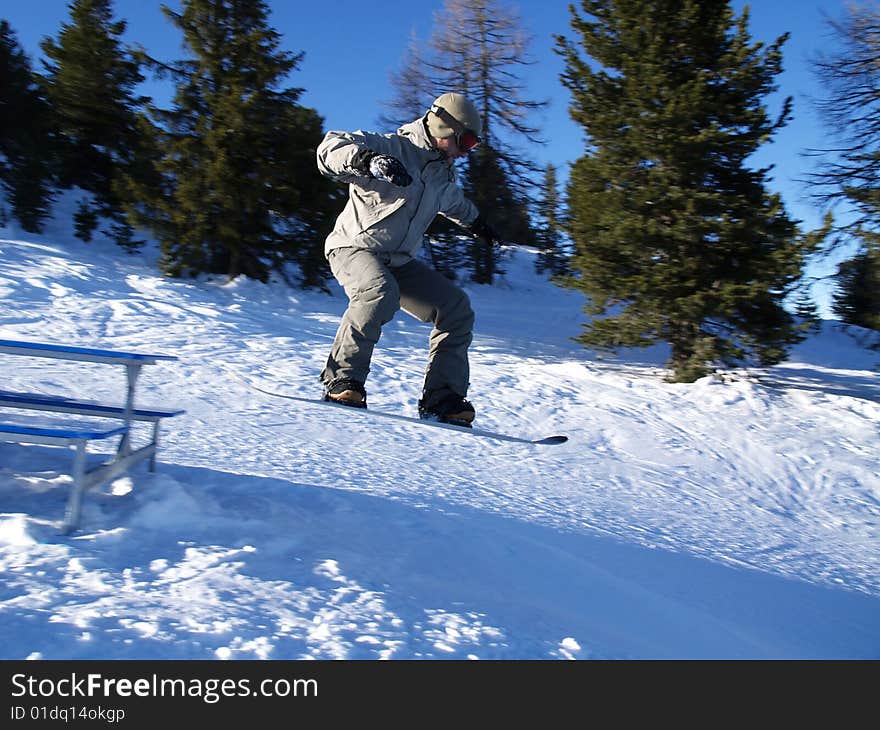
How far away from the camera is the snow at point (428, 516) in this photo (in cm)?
293

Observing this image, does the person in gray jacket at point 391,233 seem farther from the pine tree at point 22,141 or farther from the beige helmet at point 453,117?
the pine tree at point 22,141

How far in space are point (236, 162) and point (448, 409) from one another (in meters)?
10.2

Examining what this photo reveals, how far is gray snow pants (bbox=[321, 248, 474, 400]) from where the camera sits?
4.37 meters

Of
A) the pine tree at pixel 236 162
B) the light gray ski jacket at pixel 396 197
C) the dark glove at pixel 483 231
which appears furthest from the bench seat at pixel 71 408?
the pine tree at pixel 236 162

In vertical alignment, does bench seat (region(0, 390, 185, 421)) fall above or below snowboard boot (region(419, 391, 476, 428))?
below

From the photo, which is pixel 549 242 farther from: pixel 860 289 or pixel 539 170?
pixel 860 289

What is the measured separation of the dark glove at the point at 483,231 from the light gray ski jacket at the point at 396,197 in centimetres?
58

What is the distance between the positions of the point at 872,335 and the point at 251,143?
14.7 metres

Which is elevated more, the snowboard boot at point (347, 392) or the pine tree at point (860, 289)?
the pine tree at point (860, 289)

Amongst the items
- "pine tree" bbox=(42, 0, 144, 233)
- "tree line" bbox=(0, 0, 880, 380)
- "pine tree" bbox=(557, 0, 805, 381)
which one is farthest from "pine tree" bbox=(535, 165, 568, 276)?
"pine tree" bbox=(42, 0, 144, 233)

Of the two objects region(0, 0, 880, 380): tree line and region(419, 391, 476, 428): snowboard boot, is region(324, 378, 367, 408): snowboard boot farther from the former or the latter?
region(0, 0, 880, 380): tree line

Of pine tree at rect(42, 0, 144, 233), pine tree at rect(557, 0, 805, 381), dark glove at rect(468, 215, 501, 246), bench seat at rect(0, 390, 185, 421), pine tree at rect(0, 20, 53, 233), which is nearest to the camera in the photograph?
bench seat at rect(0, 390, 185, 421)

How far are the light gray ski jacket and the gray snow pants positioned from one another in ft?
0.34

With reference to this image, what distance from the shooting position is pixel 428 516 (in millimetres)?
4680
